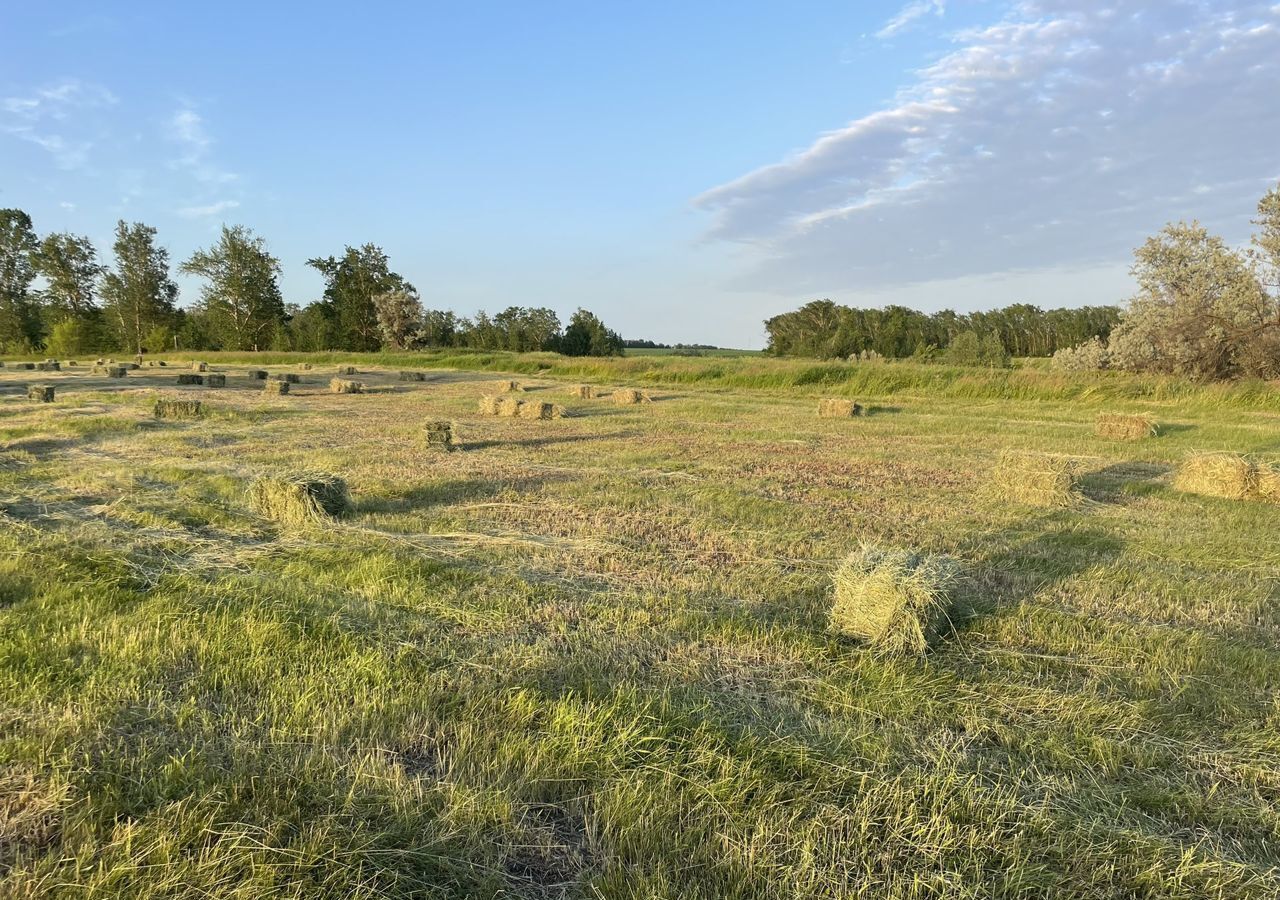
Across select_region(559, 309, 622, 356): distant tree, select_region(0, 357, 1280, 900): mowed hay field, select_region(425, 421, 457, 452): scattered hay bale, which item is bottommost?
select_region(0, 357, 1280, 900): mowed hay field

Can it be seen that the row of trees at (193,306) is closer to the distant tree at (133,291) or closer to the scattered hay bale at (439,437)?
the distant tree at (133,291)

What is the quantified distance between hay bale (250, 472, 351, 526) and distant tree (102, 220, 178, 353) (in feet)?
235

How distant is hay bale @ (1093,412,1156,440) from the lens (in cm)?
1512

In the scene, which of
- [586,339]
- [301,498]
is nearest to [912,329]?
[586,339]

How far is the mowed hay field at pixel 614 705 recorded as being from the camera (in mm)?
2229

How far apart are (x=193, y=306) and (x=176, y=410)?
6915cm

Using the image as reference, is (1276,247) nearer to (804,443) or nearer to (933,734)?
(804,443)

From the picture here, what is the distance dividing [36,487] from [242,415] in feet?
28.7

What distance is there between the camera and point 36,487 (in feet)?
24.7

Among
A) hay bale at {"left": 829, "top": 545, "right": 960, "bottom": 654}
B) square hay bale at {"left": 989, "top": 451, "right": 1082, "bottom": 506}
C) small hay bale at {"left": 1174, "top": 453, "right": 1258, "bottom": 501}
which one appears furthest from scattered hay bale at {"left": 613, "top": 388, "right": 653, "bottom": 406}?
hay bale at {"left": 829, "top": 545, "right": 960, "bottom": 654}

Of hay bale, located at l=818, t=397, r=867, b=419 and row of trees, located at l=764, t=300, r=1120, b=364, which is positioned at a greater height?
row of trees, located at l=764, t=300, r=1120, b=364

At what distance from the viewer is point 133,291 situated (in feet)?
209

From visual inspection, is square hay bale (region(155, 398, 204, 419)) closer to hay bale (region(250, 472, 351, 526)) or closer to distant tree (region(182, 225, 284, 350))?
hay bale (region(250, 472, 351, 526))

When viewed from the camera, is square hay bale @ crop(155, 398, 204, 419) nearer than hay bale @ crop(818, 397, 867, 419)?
Yes
